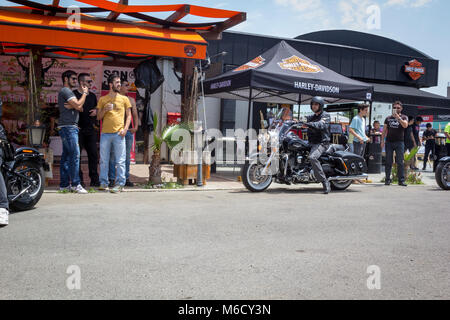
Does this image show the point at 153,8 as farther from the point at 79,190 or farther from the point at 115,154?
the point at 79,190

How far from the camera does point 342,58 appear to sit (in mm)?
22016

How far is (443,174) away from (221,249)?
7684mm

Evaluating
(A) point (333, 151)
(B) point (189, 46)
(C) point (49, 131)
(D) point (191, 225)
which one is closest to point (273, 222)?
(D) point (191, 225)

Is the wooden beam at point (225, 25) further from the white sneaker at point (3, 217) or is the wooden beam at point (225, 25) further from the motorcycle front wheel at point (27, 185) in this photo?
Result: the white sneaker at point (3, 217)

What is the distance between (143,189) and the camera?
878 centimetres

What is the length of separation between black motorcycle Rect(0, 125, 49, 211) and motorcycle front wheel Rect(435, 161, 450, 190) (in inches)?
325

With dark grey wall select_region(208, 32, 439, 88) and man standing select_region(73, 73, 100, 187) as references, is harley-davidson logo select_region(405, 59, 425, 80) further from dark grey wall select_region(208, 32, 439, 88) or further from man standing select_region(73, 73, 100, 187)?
man standing select_region(73, 73, 100, 187)

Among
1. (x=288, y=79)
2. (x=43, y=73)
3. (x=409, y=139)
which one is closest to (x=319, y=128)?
(x=288, y=79)

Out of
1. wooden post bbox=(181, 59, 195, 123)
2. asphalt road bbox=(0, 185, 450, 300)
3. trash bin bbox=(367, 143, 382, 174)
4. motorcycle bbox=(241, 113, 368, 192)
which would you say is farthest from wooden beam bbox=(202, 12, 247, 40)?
trash bin bbox=(367, 143, 382, 174)

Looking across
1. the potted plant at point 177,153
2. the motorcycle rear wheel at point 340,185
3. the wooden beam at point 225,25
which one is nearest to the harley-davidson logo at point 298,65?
the wooden beam at point 225,25

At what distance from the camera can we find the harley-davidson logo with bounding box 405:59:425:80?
80.5ft

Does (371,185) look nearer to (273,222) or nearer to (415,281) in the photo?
(273,222)

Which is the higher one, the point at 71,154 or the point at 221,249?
the point at 71,154
